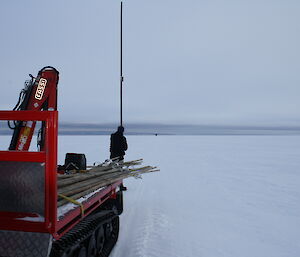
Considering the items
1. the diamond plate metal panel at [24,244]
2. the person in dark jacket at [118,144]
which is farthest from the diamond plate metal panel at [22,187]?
the person in dark jacket at [118,144]

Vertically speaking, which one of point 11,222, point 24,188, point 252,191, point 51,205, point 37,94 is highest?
point 37,94

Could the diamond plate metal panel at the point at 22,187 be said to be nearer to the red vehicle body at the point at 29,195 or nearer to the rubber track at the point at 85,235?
the red vehicle body at the point at 29,195

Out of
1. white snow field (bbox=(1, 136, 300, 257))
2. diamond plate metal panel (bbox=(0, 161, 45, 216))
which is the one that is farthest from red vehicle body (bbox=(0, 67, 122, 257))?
white snow field (bbox=(1, 136, 300, 257))

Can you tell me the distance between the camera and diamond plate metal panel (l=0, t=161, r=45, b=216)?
2.01 metres

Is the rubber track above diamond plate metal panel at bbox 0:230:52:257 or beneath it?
beneath

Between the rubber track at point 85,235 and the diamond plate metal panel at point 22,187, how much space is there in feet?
1.89

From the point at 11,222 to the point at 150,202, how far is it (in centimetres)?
430

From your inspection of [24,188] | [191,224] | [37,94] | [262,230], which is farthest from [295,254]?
[37,94]

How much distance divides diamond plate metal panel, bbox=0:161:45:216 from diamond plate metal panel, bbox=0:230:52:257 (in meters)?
0.20

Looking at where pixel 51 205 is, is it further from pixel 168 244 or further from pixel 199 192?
pixel 199 192

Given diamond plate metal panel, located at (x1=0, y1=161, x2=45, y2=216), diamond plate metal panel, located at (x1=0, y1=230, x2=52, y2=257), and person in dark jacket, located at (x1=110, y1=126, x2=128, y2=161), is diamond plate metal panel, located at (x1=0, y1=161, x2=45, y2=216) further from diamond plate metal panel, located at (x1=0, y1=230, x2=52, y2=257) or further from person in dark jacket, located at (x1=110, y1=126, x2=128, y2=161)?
person in dark jacket, located at (x1=110, y1=126, x2=128, y2=161)

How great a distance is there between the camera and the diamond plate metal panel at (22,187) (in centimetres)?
201

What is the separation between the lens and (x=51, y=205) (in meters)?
2.02

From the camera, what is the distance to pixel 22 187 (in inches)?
80.5
